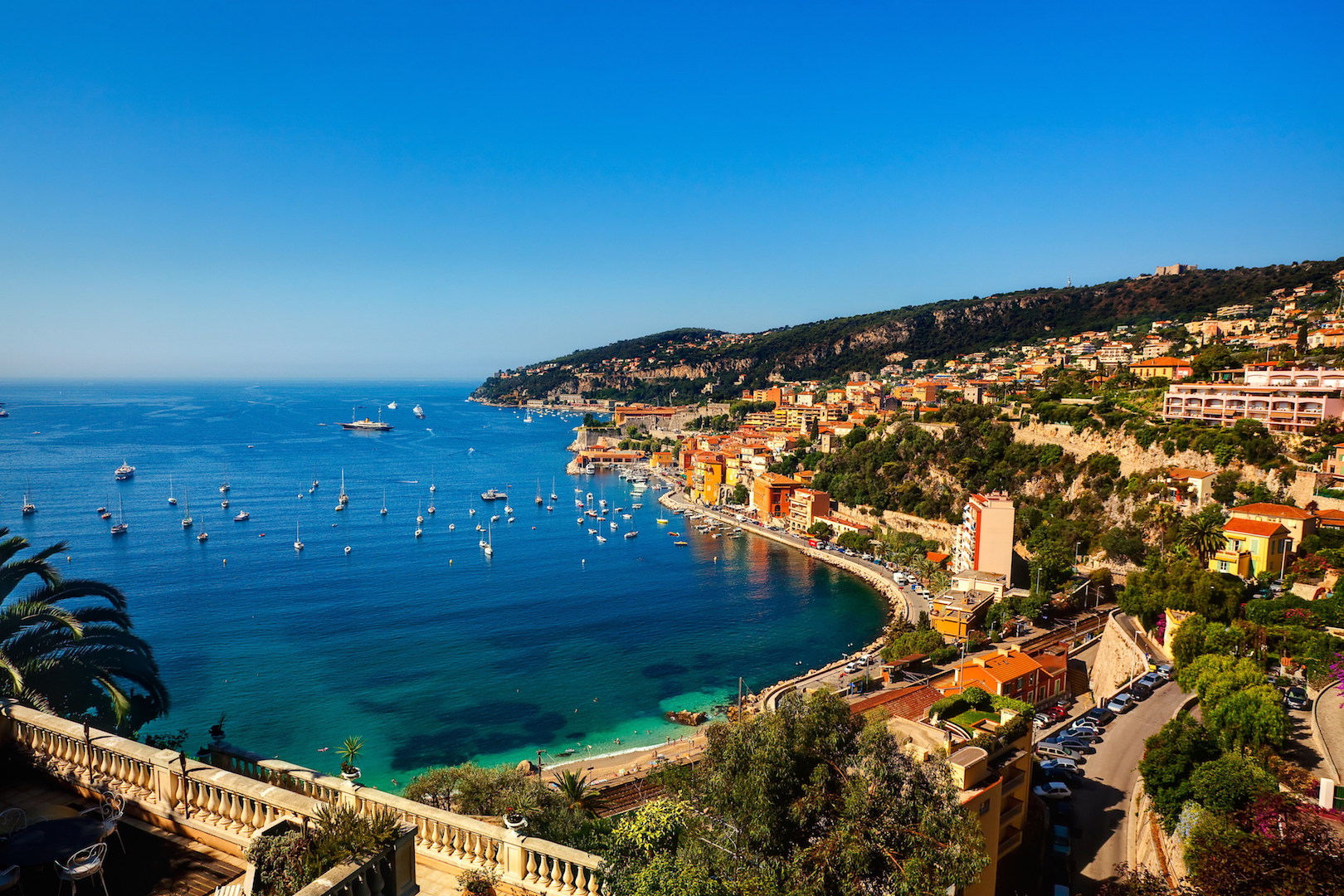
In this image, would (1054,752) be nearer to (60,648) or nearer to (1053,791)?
(1053,791)

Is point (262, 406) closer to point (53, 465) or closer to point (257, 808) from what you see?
point (53, 465)

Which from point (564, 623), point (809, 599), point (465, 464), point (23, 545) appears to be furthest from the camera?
point (465, 464)

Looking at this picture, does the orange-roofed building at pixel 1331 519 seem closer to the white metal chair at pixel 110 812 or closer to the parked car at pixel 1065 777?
the parked car at pixel 1065 777

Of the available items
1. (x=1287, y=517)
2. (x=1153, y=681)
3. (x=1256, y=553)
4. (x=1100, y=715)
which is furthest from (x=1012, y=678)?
(x=1287, y=517)

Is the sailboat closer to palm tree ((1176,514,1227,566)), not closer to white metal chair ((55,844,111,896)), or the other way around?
white metal chair ((55,844,111,896))

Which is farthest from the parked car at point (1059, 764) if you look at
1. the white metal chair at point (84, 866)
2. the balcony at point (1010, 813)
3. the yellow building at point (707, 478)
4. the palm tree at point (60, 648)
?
the yellow building at point (707, 478)

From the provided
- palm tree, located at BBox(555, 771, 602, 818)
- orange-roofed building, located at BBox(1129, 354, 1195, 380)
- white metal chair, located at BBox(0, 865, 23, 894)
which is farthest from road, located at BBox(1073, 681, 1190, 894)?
orange-roofed building, located at BBox(1129, 354, 1195, 380)

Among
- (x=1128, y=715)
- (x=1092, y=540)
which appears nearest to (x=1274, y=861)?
Answer: (x=1128, y=715)
